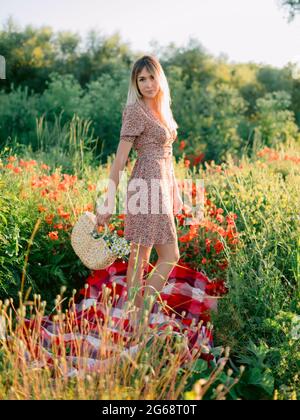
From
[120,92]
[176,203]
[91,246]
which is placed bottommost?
[91,246]

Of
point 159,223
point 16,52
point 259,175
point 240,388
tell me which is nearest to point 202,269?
point 159,223

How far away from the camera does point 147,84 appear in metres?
3.70

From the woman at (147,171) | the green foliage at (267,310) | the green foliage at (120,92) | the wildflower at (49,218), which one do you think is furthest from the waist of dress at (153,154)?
the green foliage at (120,92)

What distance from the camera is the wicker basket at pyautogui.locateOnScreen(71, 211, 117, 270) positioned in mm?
3846

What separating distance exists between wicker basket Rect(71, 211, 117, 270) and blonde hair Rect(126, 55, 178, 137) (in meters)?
0.85

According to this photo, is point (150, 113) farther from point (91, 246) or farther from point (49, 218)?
point (49, 218)

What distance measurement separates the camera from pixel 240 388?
280cm

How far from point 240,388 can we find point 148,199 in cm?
138

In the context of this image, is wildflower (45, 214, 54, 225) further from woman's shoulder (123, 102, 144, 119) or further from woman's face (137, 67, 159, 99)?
woman's face (137, 67, 159, 99)

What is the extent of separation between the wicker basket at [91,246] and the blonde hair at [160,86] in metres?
0.85

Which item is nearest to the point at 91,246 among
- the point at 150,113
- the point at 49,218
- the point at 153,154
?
the point at 49,218

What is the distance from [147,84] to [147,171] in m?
0.56

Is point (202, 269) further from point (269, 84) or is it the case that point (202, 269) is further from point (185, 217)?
point (269, 84)

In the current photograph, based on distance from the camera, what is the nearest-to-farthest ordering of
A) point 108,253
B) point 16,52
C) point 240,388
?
point 240,388, point 108,253, point 16,52
